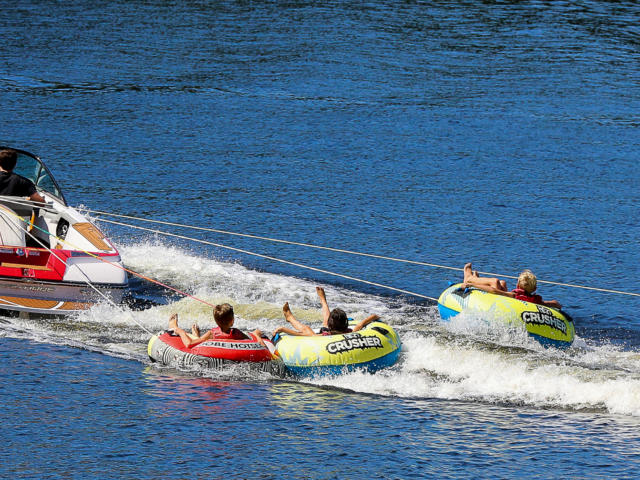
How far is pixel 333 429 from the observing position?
457 inches

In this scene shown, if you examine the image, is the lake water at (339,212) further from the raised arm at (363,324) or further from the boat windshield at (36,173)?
the boat windshield at (36,173)

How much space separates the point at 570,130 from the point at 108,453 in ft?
67.0

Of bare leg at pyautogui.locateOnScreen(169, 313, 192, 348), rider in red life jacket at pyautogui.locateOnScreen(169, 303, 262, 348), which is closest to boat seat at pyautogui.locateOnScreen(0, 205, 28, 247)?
bare leg at pyautogui.locateOnScreen(169, 313, 192, 348)

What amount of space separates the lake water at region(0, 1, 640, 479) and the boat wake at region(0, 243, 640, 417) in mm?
45

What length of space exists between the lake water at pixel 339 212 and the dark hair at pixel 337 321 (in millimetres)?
720

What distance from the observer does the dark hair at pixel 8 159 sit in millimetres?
15766

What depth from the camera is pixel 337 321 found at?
1326 cm

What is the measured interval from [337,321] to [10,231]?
18.2ft

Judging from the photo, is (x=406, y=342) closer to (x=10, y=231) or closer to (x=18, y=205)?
(x=10, y=231)

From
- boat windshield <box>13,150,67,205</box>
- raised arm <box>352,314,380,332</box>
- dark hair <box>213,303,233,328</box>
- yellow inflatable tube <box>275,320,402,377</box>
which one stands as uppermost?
boat windshield <box>13,150,67,205</box>

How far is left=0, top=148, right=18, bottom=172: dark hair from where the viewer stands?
1577 centimetres

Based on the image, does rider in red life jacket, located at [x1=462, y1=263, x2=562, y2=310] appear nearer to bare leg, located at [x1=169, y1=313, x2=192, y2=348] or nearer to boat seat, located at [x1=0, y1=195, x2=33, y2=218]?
bare leg, located at [x1=169, y1=313, x2=192, y2=348]

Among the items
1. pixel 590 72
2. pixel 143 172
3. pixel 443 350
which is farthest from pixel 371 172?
pixel 590 72

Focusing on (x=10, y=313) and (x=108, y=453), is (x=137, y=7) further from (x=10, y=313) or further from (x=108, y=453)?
(x=108, y=453)
